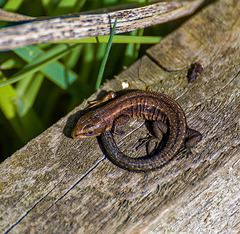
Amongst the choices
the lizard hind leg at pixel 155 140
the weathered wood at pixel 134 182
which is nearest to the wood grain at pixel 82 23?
the weathered wood at pixel 134 182

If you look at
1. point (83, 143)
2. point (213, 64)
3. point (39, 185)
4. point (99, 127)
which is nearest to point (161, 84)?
point (213, 64)

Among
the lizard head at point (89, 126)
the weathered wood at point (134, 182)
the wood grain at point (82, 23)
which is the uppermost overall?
the wood grain at point (82, 23)

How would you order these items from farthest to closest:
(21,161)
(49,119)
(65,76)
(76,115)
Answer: (49,119), (65,76), (76,115), (21,161)

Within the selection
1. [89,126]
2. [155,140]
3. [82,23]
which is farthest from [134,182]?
[82,23]

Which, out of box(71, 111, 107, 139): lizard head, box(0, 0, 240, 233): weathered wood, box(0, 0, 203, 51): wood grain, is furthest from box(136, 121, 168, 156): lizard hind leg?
box(0, 0, 203, 51): wood grain

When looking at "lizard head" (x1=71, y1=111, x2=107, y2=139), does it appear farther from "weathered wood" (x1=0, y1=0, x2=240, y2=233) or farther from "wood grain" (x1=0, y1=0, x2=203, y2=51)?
"wood grain" (x1=0, y1=0, x2=203, y2=51)

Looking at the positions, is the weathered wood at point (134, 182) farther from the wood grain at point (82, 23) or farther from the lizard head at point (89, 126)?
the wood grain at point (82, 23)

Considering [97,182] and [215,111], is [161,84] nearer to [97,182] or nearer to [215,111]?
[215,111]
